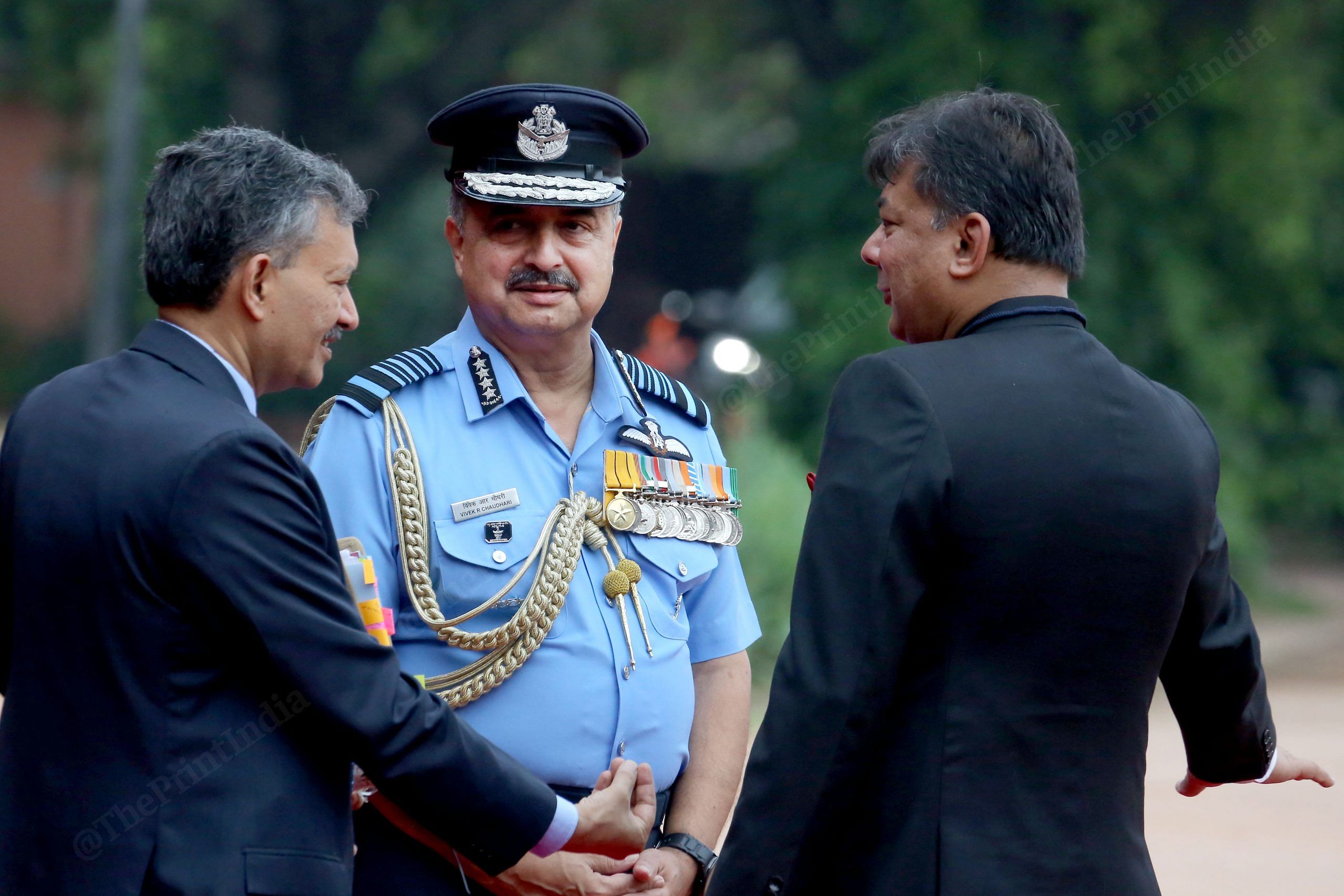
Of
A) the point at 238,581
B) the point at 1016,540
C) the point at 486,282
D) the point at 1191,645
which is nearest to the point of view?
the point at 238,581

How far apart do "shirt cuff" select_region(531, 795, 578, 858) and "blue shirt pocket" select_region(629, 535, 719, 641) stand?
0.47m

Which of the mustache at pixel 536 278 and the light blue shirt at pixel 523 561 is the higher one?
the mustache at pixel 536 278

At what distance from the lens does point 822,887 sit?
2.04 m

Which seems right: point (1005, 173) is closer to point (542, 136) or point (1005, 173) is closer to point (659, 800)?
point (542, 136)

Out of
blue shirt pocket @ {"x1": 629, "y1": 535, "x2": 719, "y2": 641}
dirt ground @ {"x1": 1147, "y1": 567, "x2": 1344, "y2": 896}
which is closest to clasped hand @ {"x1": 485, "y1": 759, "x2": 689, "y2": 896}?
blue shirt pocket @ {"x1": 629, "y1": 535, "x2": 719, "y2": 641}

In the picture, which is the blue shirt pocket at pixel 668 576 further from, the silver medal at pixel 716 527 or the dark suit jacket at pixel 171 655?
the dark suit jacket at pixel 171 655

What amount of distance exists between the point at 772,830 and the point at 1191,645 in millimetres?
717

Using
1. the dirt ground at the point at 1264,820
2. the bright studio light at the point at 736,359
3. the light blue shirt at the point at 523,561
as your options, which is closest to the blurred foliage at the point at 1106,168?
the bright studio light at the point at 736,359

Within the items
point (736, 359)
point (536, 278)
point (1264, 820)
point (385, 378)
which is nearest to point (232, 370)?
point (385, 378)

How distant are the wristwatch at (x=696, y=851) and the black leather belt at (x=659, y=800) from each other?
16 mm

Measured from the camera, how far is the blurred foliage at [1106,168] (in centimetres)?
1102

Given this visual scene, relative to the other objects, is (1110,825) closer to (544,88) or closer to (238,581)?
(238,581)

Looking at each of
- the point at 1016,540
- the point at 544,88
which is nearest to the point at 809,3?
the point at 544,88

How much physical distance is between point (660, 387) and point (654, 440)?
0.15 meters
